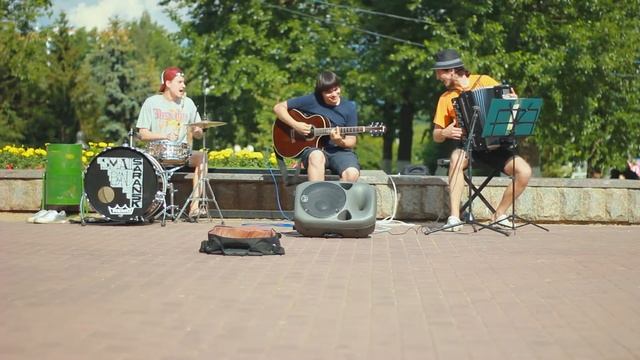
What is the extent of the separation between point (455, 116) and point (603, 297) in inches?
195

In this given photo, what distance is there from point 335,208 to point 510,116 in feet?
6.78

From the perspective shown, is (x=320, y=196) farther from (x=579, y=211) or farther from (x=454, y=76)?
(x=579, y=211)

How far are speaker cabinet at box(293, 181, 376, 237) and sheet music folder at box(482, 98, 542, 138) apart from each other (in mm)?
1450

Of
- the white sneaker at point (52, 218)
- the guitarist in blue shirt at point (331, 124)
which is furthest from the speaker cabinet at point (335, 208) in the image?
the white sneaker at point (52, 218)

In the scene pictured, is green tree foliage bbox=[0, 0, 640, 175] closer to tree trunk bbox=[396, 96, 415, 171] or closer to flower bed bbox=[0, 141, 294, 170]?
tree trunk bbox=[396, 96, 415, 171]

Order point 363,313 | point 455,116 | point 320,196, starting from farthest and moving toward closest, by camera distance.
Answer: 1. point 455,116
2. point 320,196
3. point 363,313

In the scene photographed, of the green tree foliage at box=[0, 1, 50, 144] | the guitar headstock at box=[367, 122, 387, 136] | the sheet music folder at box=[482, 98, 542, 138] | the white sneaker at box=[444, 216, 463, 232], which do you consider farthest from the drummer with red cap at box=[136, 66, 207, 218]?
the green tree foliage at box=[0, 1, 50, 144]

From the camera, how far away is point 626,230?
12.3 meters

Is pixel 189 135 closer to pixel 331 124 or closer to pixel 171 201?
pixel 171 201

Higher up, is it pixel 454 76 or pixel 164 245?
pixel 454 76

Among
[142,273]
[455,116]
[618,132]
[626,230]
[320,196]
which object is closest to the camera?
[142,273]

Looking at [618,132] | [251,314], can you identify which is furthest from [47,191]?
[618,132]

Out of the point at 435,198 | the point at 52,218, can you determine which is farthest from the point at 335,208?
the point at 52,218

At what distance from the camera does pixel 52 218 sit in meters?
12.2
